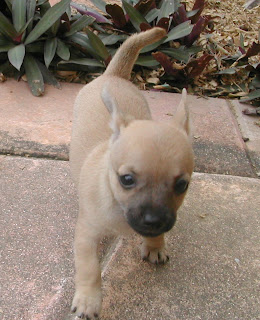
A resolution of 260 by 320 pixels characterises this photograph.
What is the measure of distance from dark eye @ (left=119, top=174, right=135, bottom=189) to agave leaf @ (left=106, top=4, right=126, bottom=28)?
3898mm

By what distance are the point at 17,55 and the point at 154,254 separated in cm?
315

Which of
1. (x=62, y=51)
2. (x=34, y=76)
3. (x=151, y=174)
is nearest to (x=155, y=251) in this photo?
(x=151, y=174)

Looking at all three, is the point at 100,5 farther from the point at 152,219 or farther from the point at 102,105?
the point at 152,219

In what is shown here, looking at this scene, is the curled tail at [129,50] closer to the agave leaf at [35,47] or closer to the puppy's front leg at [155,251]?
the puppy's front leg at [155,251]

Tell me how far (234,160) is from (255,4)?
191 inches

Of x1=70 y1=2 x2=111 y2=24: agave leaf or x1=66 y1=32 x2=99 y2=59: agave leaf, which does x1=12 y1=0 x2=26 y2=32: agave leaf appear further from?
x1=70 y1=2 x2=111 y2=24: agave leaf

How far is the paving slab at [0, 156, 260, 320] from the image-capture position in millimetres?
2691

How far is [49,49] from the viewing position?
5.41 metres

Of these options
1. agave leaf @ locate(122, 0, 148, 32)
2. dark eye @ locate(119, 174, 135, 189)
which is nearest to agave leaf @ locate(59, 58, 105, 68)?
agave leaf @ locate(122, 0, 148, 32)

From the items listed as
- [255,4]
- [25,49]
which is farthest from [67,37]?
[255,4]

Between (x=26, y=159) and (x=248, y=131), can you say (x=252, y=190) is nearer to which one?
(x=248, y=131)

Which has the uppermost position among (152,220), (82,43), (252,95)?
(152,220)

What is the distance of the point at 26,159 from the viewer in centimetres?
399

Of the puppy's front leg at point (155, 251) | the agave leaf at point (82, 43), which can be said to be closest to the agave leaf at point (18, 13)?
the agave leaf at point (82, 43)
